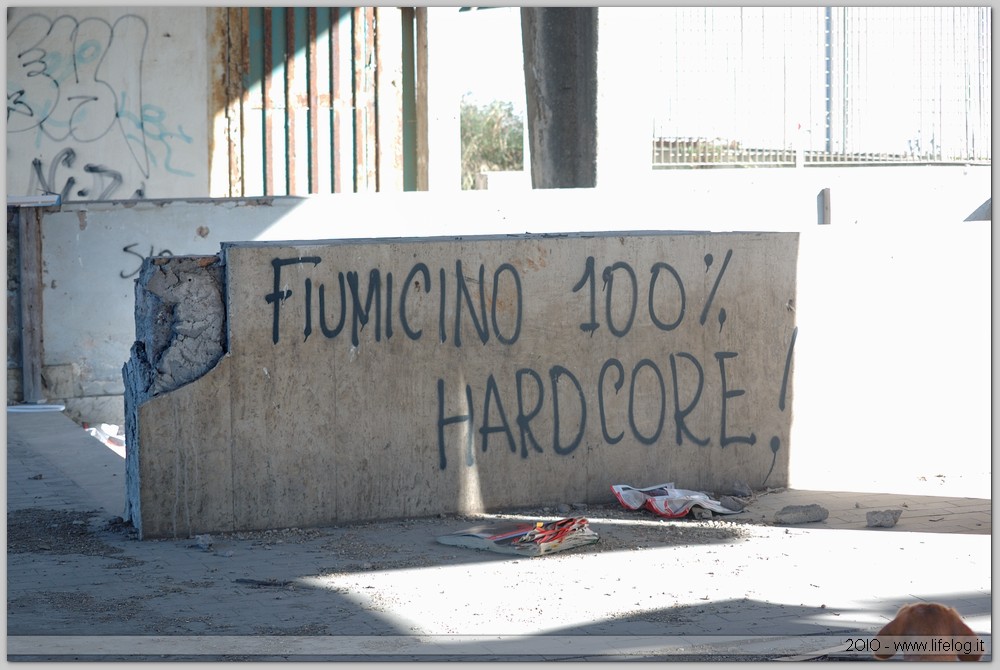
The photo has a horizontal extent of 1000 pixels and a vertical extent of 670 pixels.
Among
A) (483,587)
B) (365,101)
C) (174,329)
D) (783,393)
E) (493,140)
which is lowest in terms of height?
(483,587)

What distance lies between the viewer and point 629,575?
19.0ft

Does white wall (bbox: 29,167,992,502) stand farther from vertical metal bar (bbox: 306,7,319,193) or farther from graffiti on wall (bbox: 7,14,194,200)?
vertical metal bar (bbox: 306,7,319,193)

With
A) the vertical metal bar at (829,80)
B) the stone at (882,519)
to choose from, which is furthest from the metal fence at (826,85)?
the stone at (882,519)

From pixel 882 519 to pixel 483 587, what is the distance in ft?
8.21

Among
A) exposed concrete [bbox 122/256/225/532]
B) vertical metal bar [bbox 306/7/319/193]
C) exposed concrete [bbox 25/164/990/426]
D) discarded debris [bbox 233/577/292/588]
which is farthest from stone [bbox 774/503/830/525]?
vertical metal bar [bbox 306/7/319/193]

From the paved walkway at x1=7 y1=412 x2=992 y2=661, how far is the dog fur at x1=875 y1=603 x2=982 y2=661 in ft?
1.46

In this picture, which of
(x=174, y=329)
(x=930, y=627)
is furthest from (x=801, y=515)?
(x=174, y=329)

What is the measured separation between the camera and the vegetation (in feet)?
94.4

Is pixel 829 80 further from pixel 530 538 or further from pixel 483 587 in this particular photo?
pixel 483 587

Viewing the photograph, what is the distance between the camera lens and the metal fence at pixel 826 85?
17812 millimetres

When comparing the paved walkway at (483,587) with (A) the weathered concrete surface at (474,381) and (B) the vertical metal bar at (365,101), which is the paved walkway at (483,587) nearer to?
(A) the weathered concrete surface at (474,381)

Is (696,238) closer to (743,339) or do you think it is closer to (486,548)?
(743,339)

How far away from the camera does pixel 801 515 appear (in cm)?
688

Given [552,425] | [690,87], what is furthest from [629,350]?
[690,87]
